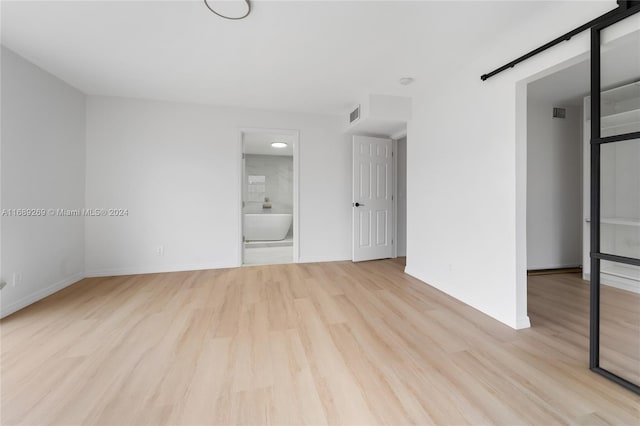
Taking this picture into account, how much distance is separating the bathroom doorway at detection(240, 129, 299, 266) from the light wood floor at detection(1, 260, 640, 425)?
6.19ft

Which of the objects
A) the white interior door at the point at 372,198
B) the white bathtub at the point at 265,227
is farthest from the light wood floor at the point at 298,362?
the white bathtub at the point at 265,227

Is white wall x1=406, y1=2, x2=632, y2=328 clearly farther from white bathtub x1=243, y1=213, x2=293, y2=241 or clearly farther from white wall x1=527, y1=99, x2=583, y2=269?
white bathtub x1=243, y1=213, x2=293, y2=241

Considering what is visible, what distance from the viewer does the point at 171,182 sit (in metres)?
3.68

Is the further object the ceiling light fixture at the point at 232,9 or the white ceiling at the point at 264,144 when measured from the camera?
the white ceiling at the point at 264,144

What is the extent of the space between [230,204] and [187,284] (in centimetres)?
129

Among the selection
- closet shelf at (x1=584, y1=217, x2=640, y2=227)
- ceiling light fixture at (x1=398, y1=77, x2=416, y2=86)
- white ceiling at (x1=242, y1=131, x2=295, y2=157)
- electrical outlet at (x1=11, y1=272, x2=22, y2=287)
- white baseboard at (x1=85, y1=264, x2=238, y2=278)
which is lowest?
white baseboard at (x1=85, y1=264, x2=238, y2=278)

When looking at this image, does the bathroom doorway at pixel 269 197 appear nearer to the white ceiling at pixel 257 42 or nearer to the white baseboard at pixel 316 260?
the white baseboard at pixel 316 260

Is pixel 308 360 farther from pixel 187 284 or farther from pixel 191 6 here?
pixel 191 6

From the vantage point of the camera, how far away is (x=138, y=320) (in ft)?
7.13

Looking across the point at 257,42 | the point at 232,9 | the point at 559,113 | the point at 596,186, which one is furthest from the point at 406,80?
the point at 559,113

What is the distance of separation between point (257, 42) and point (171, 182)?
95.1 inches

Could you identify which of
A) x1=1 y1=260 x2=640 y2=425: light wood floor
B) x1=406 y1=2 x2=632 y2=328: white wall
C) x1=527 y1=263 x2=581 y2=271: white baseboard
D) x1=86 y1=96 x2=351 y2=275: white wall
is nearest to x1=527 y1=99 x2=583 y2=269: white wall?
x1=527 y1=263 x2=581 y2=271: white baseboard

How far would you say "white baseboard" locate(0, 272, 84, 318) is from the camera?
2.30 meters

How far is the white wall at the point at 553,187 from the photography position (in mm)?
3623
